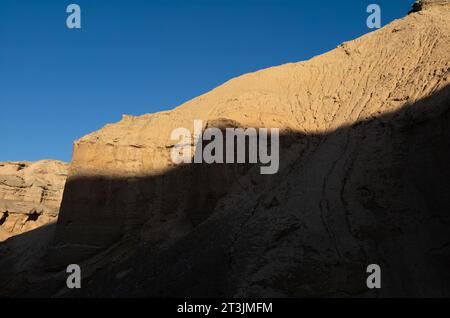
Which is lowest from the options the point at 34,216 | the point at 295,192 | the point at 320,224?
the point at 320,224

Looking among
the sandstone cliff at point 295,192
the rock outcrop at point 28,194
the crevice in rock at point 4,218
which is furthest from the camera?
the rock outcrop at point 28,194

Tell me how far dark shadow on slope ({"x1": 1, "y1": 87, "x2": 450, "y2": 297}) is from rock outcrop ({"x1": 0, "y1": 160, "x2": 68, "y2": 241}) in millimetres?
21933

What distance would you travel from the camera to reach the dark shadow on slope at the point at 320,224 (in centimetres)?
1165

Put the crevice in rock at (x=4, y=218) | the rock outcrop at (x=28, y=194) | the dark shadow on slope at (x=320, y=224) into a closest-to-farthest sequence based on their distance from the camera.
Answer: the dark shadow on slope at (x=320, y=224)
the crevice in rock at (x=4, y=218)
the rock outcrop at (x=28, y=194)

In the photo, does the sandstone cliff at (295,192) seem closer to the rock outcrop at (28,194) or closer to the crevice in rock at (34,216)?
the rock outcrop at (28,194)

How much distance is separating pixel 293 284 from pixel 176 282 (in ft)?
12.0

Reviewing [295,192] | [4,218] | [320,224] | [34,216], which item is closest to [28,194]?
[34,216]

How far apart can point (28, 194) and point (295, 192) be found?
3505 cm

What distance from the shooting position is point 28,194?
42.6 metres

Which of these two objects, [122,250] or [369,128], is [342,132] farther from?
[122,250]

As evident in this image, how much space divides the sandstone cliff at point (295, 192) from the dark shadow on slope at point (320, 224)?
0.14ft

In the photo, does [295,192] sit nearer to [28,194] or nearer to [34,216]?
[34,216]

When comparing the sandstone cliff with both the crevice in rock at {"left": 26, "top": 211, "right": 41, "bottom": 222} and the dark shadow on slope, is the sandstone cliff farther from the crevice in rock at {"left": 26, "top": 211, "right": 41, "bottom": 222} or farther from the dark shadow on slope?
the crevice in rock at {"left": 26, "top": 211, "right": 41, "bottom": 222}

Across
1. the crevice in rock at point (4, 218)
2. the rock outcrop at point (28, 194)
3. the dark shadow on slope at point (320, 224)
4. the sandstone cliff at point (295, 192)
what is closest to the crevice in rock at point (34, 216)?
the rock outcrop at point (28, 194)
